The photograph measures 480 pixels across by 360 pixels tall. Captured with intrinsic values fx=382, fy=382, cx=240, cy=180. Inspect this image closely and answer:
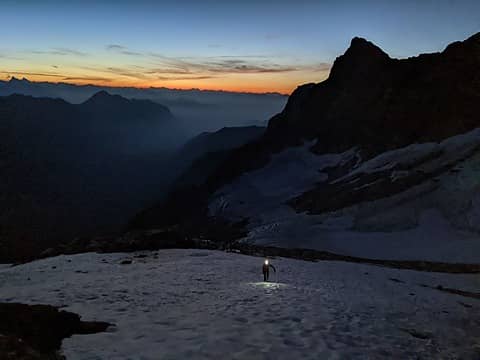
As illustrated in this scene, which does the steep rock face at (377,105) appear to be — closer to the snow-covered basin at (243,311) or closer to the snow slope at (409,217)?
the snow slope at (409,217)

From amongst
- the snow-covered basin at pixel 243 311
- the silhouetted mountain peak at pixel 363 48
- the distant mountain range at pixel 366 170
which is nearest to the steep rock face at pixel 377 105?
the silhouetted mountain peak at pixel 363 48

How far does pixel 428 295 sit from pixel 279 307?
10797 mm

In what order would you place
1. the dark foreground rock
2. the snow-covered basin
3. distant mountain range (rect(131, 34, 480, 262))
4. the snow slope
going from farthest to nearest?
1. distant mountain range (rect(131, 34, 480, 262))
2. the snow slope
3. the snow-covered basin
4. the dark foreground rock

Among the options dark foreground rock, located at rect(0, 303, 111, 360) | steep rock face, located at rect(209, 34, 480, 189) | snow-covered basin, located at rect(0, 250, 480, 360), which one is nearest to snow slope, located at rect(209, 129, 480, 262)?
steep rock face, located at rect(209, 34, 480, 189)

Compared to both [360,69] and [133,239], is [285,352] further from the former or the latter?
[360,69]

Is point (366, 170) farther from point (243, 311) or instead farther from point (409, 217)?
point (243, 311)

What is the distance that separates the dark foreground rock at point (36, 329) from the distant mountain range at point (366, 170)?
31.7 meters

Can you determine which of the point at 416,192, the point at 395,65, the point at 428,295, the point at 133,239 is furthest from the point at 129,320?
the point at 395,65

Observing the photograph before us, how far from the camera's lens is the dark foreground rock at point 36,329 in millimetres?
8453

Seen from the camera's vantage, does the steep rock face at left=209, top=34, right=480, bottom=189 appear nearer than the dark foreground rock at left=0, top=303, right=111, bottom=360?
No

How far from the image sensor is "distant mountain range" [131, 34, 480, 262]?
4212 centimetres

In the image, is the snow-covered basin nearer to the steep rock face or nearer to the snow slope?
the snow slope

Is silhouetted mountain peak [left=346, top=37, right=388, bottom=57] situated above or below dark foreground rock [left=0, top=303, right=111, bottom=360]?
above

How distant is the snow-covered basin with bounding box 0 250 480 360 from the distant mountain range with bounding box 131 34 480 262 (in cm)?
1830
